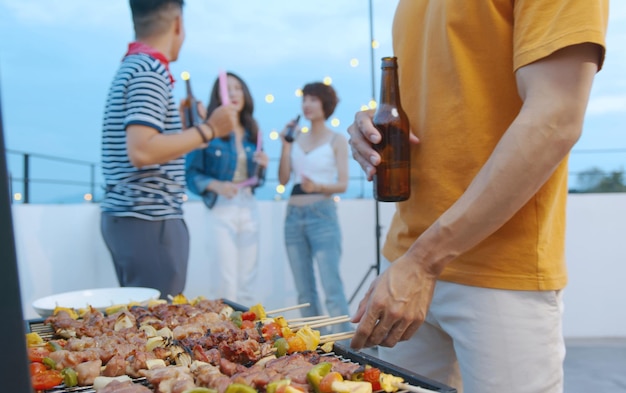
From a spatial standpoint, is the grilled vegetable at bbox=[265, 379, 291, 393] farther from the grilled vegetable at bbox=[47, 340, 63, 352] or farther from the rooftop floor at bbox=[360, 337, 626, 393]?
the rooftop floor at bbox=[360, 337, 626, 393]

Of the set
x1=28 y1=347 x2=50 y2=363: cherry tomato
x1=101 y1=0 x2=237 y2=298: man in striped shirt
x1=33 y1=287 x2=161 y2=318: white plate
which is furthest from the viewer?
x1=101 y1=0 x2=237 y2=298: man in striped shirt

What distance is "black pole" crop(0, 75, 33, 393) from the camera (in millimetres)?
463

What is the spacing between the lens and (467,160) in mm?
1256

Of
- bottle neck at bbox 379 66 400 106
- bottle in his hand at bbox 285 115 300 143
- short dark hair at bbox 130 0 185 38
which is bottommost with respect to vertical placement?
bottle neck at bbox 379 66 400 106

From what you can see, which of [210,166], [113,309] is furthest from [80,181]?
[113,309]

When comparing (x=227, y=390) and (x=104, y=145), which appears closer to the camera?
(x=227, y=390)

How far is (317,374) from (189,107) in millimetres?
2934

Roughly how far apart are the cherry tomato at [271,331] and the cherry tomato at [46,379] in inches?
18.9

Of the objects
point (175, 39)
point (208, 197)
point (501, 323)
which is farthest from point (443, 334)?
point (208, 197)

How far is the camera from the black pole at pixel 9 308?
1.52ft

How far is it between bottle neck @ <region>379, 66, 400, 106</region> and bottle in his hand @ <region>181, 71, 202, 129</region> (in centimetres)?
223

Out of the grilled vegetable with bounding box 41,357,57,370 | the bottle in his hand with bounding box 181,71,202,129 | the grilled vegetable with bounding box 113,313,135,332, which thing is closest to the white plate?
the grilled vegetable with bounding box 113,313,135,332

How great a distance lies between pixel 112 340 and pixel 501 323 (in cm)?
97

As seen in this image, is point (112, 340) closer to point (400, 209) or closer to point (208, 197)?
point (400, 209)
